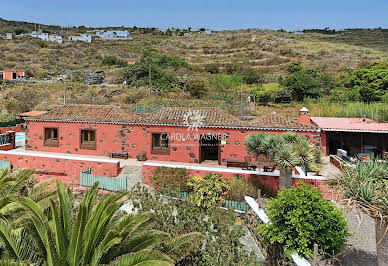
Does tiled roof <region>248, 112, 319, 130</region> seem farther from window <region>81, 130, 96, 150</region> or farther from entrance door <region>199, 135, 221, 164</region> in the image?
window <region>81, 130, 96, 150</region>

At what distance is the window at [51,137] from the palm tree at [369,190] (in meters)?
17.7

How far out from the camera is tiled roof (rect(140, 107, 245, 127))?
54.6 ft

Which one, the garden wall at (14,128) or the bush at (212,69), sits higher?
the bush at (212,69)

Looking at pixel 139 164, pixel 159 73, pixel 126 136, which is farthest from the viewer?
pixel 159 73

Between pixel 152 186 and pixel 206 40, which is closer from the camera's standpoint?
pixel 152 186

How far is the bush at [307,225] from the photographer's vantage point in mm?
6375

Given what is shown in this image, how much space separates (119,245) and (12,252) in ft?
6.25

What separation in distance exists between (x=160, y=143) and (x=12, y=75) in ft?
118

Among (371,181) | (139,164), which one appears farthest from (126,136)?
(371,181)

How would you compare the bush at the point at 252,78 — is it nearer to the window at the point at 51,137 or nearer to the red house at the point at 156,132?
the red house at the point at 156,132

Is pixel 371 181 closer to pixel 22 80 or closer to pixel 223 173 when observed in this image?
pixel 223 173

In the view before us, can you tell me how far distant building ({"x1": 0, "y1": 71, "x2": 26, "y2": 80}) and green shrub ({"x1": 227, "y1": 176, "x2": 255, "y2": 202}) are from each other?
4233 centimetres

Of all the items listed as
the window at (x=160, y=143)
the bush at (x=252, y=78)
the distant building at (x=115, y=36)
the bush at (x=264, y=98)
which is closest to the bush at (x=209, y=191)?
the window at (x=160, y=143)

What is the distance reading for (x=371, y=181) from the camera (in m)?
5.72
